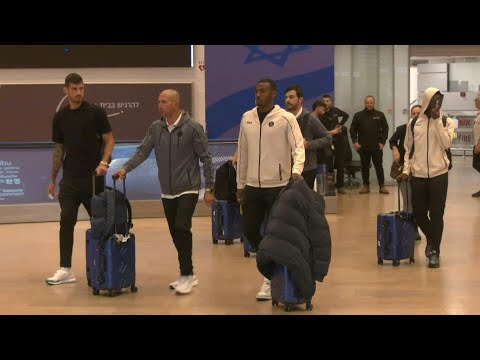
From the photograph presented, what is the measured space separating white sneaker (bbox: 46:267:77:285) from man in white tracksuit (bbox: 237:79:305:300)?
76.2 inches

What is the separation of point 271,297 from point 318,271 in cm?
65

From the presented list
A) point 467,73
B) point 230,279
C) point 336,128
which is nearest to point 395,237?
point 230,279

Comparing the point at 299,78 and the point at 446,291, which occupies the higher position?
the point at 299,78

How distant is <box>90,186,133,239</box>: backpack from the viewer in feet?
26.3

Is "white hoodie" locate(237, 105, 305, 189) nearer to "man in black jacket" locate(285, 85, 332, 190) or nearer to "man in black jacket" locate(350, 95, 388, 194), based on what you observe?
"man in black jacket" locate(285, 85, 332, 190)

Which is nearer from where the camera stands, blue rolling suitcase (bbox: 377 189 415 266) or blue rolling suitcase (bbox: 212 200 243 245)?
blue rolling suitcase (bbox: 377 189 415 266)

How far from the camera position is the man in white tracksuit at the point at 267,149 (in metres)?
7.58

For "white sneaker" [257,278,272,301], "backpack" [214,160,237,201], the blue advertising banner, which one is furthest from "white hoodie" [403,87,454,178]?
the blue advertising banner

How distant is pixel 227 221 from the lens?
10922 millimetres

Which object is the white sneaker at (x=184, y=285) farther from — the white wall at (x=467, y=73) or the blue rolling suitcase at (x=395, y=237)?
the white wall at (x=467, y=73)

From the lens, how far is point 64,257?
8648mm

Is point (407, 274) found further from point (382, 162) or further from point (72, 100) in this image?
point (382, 162)

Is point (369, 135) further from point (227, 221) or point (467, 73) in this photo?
point (467, 73)

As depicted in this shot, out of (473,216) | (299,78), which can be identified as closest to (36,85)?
(299,78)
